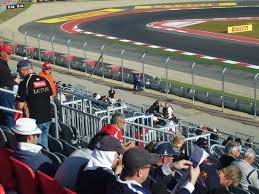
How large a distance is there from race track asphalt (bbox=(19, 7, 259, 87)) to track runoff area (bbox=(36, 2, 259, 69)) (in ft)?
2.80

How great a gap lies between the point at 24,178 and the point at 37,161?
23cm

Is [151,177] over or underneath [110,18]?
over

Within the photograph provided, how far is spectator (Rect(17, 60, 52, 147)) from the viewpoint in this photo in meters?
8.04

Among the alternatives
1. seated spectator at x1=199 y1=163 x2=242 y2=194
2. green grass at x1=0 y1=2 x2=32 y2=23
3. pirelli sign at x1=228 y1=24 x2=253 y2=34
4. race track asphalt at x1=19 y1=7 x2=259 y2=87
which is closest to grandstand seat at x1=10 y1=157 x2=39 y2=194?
seated spectator at x1=199 y1=163 x2=242 y2=194

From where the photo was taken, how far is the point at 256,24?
43.1 m

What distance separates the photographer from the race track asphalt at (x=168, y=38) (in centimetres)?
2739

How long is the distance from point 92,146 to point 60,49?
89.1ft

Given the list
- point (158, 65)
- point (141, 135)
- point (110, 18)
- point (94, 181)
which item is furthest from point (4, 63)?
point (110, 18)

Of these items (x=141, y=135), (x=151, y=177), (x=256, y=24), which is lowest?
(x=256, y=24)

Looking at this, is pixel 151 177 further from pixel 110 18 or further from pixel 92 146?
pixel 110 18

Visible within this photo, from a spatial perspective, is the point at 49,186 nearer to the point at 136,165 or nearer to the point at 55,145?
the point at 136,165

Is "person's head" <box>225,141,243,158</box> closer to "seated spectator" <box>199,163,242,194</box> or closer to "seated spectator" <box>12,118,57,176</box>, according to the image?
"seated spectator" <box>199,163,242,194</box>

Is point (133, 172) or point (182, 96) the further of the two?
point (182, 96)

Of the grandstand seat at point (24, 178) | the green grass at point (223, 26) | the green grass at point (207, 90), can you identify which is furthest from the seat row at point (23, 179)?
the green grass at point (223, 26)
